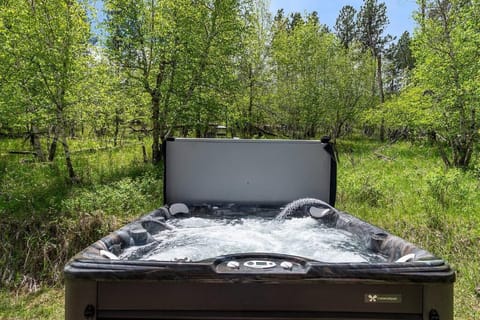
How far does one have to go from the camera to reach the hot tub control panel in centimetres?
126

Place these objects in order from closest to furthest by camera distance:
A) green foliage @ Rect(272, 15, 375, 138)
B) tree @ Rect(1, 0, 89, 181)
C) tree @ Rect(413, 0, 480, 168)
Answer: tree @ Rect(1, 0, 89, 181)
tree @ Rect(413, 0, 480, 168)
green foliage @ Rect(272, 15, 375, 138)

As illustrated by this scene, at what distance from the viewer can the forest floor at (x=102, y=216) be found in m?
2.88

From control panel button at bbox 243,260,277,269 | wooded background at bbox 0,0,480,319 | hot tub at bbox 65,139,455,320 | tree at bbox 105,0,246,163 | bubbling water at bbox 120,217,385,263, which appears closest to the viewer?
hot tub at bbox 65,139,455,320

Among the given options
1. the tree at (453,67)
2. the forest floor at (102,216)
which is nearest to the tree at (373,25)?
the tree at (453,67)

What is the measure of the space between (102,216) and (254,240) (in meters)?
1.92

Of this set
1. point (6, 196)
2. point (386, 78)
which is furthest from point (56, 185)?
point (386, 78)

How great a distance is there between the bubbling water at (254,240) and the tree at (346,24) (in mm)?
16816

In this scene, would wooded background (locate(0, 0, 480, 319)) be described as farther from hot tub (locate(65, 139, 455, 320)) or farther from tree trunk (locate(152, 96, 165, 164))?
hot tub (locate(65, 139, 455, 320))

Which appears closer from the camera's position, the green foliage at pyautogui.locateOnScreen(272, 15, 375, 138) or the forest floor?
the forest floor

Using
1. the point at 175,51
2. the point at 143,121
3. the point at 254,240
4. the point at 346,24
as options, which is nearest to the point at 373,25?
the point at 346,24

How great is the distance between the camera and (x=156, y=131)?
6.35 meters

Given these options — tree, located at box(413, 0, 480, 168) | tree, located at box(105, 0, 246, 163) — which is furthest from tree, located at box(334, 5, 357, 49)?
tree, located at box(105, 0, 246, 163)

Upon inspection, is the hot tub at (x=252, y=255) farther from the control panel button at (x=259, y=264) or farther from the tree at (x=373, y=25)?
the tree at (x=373, y=25)

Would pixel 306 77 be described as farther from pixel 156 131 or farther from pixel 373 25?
pixel 373 25
